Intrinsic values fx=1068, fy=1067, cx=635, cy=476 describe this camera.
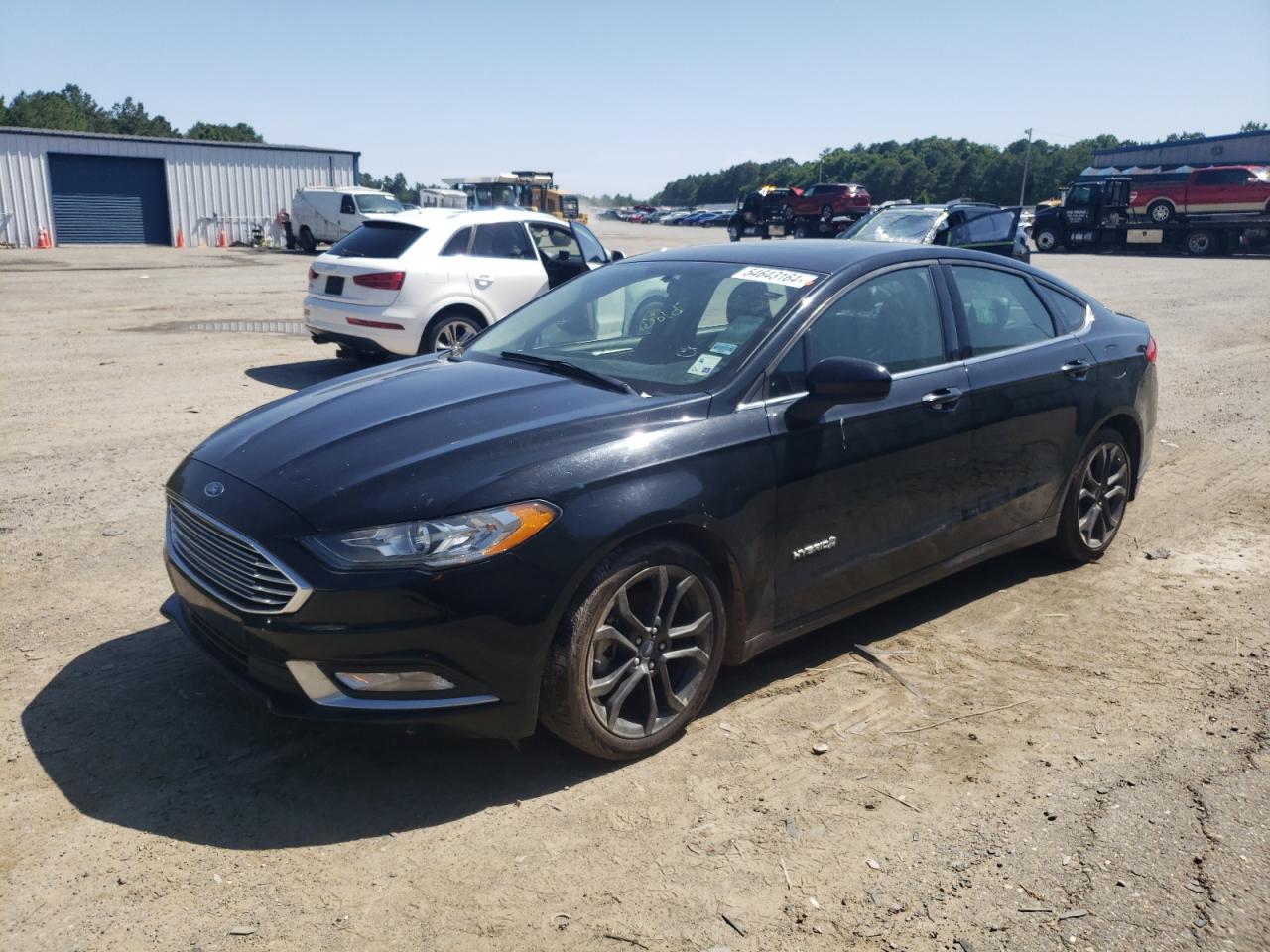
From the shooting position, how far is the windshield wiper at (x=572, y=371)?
3.98 m

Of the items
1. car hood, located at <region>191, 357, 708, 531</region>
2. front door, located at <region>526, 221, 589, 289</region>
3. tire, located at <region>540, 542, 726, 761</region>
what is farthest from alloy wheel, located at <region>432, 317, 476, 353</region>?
tire, located at <region>540, 542, 726, 761</region>

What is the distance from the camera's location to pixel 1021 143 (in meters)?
101

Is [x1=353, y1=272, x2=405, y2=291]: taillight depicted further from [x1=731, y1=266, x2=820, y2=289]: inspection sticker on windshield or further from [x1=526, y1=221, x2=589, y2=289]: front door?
[x1=731, y1=266, x2=820, y2=289]: inspection sticker on windshield

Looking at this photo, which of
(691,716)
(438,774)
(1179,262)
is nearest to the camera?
(438,774)

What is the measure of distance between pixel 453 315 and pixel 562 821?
25.3 ft

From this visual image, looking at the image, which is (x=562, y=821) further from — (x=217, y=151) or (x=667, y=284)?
(x=217, y=151)

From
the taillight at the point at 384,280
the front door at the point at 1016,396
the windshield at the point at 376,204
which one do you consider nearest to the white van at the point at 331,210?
the windshield at the point at 376,204

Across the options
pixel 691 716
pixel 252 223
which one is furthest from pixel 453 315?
pixel 252 223

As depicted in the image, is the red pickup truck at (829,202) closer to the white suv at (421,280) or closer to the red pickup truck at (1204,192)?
the red pickup truck at (1204,192)

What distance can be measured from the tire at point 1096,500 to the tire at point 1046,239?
36575mm

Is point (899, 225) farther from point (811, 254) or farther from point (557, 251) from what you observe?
point (811, 254)

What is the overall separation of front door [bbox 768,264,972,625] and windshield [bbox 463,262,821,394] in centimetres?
23

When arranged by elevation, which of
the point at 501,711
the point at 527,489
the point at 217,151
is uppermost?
the point at 217,151

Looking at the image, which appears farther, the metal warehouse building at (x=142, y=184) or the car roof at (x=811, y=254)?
the metal warehouse building at (x=142, y=184)
